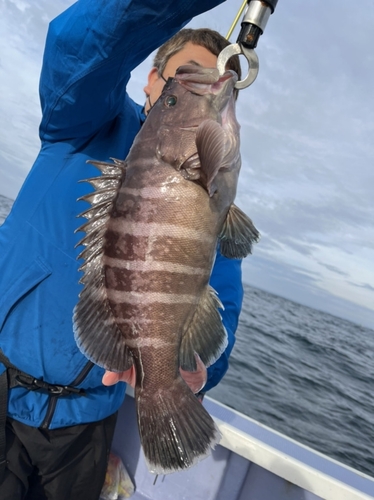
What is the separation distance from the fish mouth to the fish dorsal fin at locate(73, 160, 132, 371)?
1.43 feet

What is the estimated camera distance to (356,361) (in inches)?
746

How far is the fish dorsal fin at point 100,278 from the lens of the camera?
1.51 m

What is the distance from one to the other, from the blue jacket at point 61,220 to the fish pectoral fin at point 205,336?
0.87 metres

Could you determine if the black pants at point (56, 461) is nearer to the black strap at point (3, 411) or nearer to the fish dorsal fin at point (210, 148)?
the black strap at point (3, 411)

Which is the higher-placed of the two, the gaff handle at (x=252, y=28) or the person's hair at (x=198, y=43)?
the person's hair at (x=198, y=43)

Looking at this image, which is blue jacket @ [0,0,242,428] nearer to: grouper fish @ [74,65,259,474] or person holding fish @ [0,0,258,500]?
person holding fish @ [0,0,258,500]

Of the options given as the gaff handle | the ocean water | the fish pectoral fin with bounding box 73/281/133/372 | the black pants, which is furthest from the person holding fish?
the ocean water

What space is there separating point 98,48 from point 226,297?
1.62 metres

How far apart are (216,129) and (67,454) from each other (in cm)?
226

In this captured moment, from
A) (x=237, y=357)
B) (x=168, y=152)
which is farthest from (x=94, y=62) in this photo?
(x=237, y=357)

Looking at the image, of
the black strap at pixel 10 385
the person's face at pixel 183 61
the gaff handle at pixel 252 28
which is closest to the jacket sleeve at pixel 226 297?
the black strap at pixel 10 385

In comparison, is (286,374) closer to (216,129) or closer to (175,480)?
(175,480)

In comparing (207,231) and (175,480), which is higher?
(207,231)

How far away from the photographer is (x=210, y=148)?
1.37m
